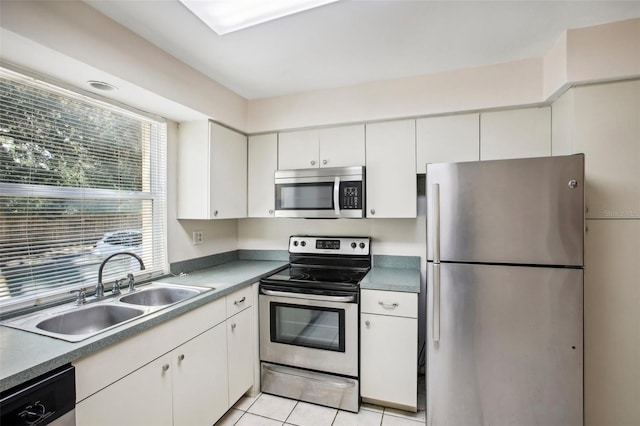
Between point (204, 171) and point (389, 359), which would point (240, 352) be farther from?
point (204, 171)

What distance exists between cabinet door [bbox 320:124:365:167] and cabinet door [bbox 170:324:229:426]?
1474 mm

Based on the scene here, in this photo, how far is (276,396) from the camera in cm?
226

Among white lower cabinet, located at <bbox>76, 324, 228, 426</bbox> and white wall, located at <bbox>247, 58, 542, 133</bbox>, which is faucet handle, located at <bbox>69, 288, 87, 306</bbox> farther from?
white wall, located at <bbox>247, 58, 542, 133</bbox>

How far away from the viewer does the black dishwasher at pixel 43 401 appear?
950 millimetres

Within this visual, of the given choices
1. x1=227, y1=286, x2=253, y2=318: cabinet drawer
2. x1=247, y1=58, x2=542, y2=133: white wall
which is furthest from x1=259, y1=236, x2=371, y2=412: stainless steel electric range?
x1=247, y1=58, x2=542, y2=133: white wall

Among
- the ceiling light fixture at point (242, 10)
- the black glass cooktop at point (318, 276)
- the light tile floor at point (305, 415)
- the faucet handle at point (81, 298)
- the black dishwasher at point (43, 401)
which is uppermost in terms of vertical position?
the ceiling light fixture at point (242, 10)

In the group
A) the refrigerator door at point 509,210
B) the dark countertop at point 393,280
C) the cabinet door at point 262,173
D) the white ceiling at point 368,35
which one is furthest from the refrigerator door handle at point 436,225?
the cabinet door at point 262,173

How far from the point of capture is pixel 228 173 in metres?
2.48

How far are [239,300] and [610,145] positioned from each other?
242cm

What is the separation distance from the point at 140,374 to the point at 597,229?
2497 millimetres

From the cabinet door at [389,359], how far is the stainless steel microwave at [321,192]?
800mm

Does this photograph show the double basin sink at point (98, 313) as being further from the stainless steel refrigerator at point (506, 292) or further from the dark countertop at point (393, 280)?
the stainless steel refrigerator at point (506, 292)

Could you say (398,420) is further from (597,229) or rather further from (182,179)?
(182,179)

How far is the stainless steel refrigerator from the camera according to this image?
158cm
